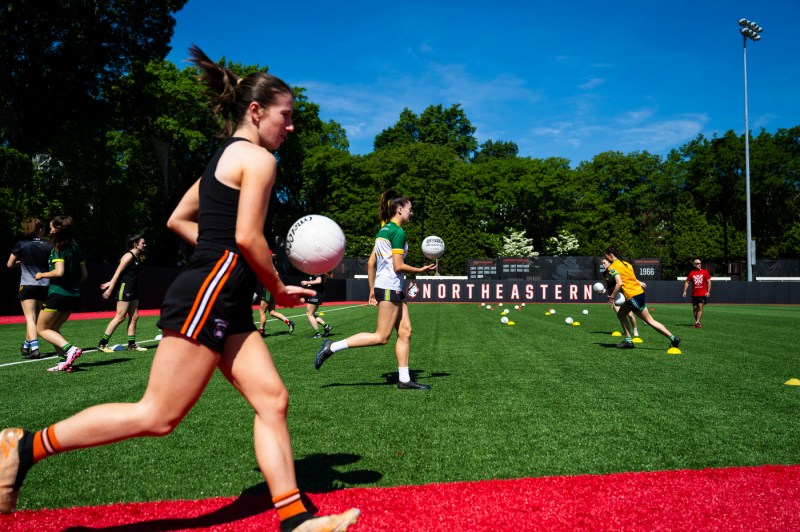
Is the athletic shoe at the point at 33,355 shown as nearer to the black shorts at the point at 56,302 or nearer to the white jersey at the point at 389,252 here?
the black shorts at the point at 56,302

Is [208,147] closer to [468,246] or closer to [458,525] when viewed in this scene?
[468,246]

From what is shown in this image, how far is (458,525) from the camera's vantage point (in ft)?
9.87

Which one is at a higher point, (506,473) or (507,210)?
(507,210)

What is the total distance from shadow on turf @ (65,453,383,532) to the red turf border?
1 centimetres

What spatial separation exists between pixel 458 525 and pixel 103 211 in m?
34.0

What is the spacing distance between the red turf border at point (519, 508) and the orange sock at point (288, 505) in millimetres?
451

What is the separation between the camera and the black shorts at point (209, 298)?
2605 mm

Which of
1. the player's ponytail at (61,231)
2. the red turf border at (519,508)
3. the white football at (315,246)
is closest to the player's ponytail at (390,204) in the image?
the white football at (315,246)

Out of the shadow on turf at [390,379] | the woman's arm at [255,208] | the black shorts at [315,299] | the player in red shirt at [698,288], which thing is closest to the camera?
the woman's arm at [255,208]

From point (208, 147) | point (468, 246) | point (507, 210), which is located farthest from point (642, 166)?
point (208, 147)

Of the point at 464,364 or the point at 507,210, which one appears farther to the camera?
the point at 507,210

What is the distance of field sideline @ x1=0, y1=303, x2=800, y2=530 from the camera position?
3.19m

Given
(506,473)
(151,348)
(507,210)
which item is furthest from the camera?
(507,210)

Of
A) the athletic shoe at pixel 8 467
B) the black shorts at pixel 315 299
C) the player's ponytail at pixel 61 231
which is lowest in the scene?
the athletic shoe at pixel 8 467
